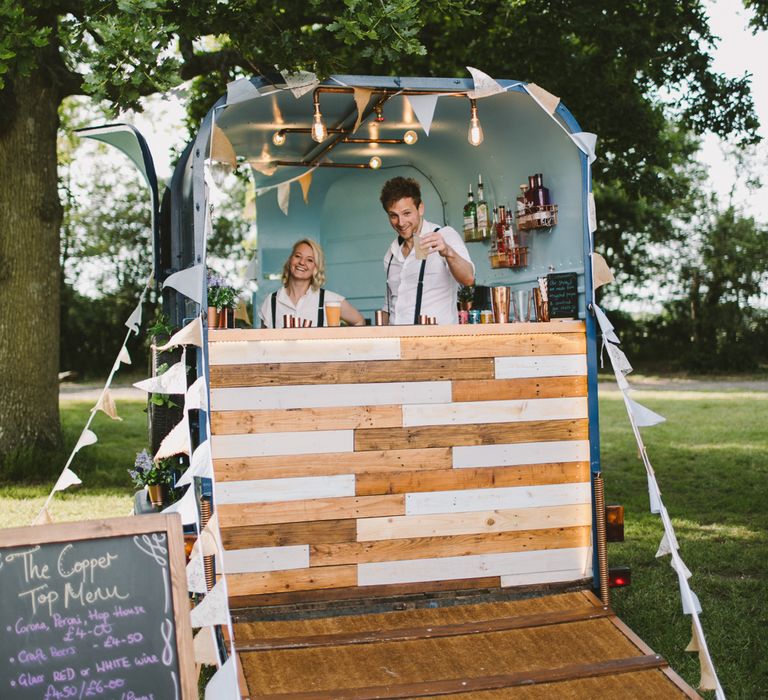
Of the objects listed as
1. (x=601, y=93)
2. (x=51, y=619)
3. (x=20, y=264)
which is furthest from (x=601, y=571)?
(x=20, y=264)

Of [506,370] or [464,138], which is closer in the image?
[506,370]

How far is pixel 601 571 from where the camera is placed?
4.20 m

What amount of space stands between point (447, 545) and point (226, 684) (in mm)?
A: 1499

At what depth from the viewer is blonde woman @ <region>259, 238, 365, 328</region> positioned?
223 inches

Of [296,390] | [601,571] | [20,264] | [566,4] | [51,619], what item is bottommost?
[601,571]

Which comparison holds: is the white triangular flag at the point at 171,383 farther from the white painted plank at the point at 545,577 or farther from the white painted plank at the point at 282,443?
the white painted plank at the point at 545,577

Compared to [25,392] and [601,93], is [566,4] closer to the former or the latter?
[601,93]

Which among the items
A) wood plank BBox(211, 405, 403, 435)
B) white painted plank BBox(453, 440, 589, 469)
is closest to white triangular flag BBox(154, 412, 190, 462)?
wood plank BBox(211, 405, 403, 435)

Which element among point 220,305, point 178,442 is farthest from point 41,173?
point 178,442

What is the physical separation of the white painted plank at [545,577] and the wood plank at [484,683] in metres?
0.67

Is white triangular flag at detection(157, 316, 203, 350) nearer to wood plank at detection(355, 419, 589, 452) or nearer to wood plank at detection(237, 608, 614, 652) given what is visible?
wood plank at detection(355, 419, 589, 452)

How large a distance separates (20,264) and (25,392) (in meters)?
1.21

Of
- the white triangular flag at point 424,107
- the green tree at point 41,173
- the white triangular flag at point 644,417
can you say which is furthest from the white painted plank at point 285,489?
the green tree at point 41,173

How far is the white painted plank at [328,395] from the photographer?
12.8 feet
